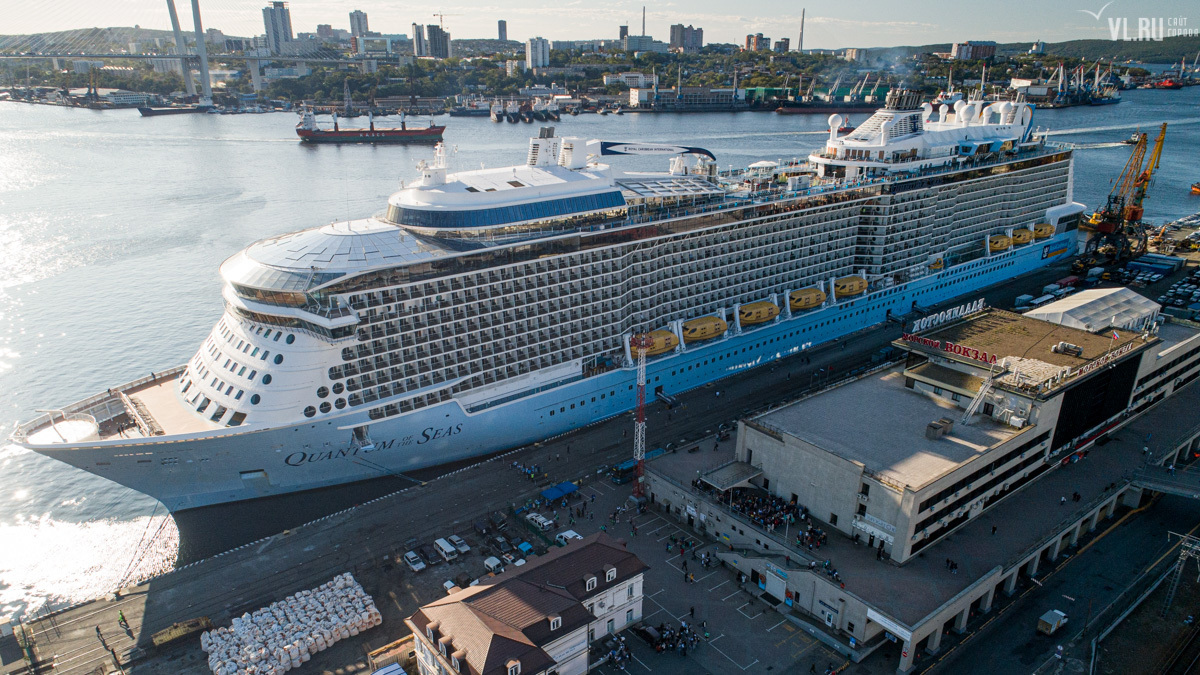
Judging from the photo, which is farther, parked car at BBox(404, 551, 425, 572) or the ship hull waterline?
the ship hull waterline

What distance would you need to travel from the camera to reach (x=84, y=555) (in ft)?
134

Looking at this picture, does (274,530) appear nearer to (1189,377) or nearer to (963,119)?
(1189,377)

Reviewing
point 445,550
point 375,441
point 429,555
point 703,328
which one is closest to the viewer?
point 429,555

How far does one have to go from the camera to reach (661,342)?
52.5 metres

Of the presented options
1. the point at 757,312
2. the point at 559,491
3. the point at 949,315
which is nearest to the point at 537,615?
the point at 559,491

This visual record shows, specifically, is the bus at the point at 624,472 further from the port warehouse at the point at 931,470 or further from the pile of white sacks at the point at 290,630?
the pile of white sacks at the point at 290,630

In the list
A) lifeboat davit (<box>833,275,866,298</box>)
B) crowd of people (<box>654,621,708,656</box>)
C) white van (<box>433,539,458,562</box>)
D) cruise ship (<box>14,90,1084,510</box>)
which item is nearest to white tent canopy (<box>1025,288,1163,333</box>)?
lifeboat davit (<box>833,275,866,298</box>)

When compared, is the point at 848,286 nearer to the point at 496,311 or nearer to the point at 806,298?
the point at 806,298

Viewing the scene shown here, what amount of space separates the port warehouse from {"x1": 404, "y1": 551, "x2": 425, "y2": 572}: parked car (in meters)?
13.2

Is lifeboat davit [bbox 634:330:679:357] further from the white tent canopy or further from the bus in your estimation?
the white tent canopy

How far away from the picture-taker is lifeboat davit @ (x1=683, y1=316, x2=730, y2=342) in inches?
2141

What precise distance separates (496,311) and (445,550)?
47.3 feet

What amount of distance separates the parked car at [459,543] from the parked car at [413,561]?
1.94m

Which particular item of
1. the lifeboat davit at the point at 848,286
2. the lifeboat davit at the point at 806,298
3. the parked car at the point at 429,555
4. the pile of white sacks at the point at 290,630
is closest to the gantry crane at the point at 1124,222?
the lifeboat davit at the point at 848,286
